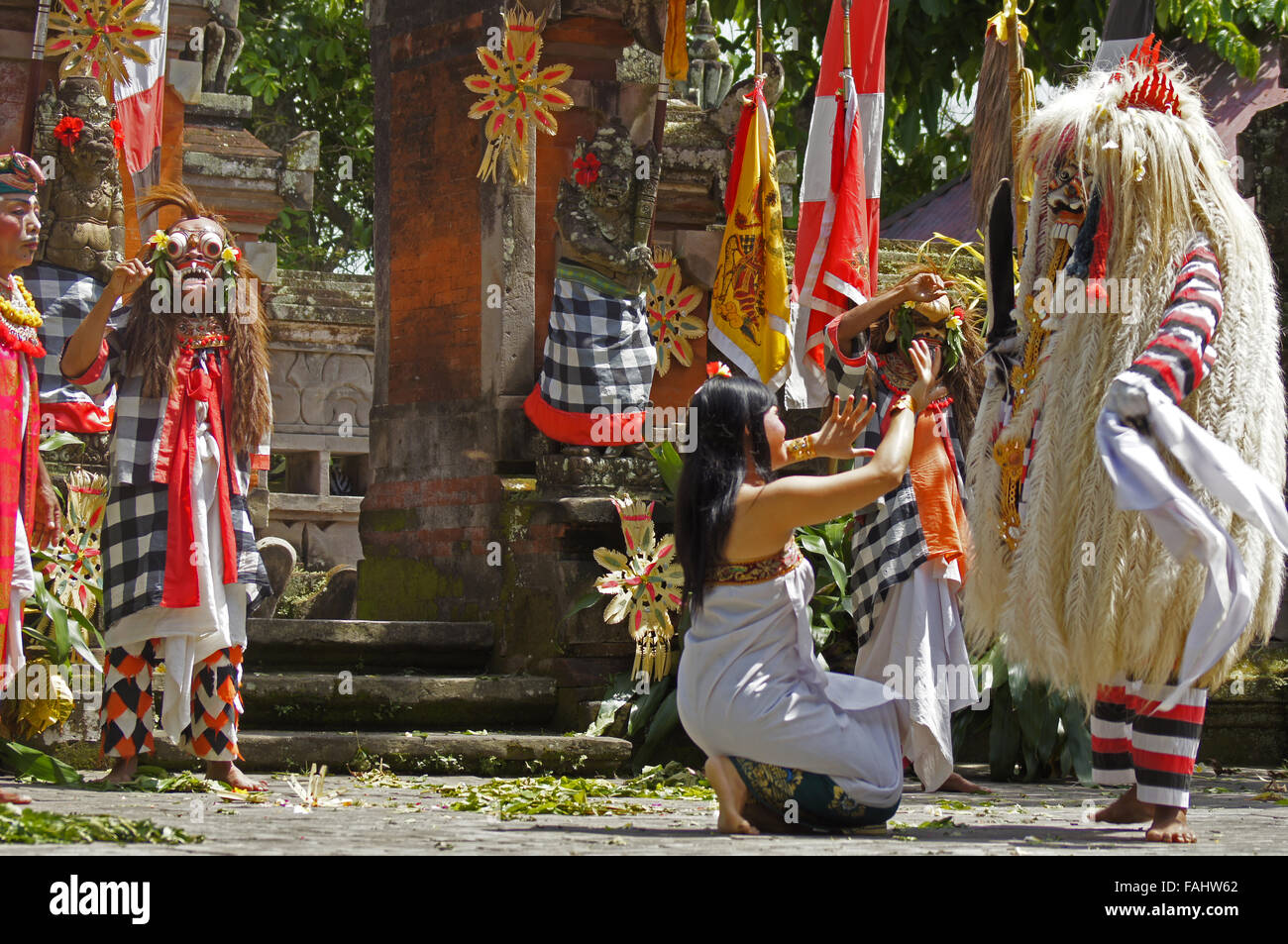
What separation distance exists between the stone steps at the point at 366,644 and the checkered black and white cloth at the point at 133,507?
137 centimetres

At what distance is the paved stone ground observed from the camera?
414 cm

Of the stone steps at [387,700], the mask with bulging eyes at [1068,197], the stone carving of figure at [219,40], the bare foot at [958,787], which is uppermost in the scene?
the stone carving of figure at [219,40]

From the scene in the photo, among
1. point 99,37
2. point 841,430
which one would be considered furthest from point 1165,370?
point 99,37

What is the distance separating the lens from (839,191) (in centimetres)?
884

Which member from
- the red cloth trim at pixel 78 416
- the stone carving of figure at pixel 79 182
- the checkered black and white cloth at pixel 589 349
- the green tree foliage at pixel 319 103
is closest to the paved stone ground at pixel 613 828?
the red cloth trim at pixel 78 416

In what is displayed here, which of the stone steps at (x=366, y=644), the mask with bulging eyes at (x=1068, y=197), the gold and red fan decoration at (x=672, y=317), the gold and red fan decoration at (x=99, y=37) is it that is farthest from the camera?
the gold and red fan decoration at (x=672, y=317)

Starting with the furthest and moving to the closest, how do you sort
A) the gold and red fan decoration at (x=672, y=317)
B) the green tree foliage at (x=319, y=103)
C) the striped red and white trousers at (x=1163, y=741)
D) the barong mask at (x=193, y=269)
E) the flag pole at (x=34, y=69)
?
the green tree foliage at (x=319, y=103)
the gold and red fan decoration at (x=672, y=317)
the flag pole at (x=34, y=69)
the barong mask at (x=193, y=269)
the striped red and white trousers at (x=1163, y=741)

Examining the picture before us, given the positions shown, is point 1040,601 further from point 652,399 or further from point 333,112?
point 333,112

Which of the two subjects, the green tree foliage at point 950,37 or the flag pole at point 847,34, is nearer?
the flag pole at point 847,34

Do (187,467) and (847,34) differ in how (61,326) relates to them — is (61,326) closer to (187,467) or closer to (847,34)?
(187,467)

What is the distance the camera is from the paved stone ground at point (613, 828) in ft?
13.6

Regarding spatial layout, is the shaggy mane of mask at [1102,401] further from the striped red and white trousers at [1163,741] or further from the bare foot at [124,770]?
the bare foot at [124,770]

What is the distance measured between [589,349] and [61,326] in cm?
253
